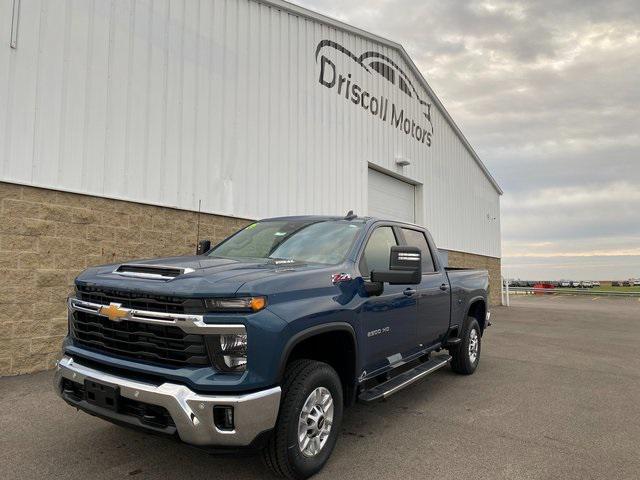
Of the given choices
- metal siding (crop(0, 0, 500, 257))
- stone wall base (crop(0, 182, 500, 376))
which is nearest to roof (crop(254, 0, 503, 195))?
metal siding (crop(0, 0, 500, 257))

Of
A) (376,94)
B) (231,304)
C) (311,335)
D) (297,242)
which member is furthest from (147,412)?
(376,94)

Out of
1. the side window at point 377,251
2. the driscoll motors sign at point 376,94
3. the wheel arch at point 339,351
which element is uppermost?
the driscoll motors sign at point 376,94

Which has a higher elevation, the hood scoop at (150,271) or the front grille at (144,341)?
the hood scoop at (150,271)

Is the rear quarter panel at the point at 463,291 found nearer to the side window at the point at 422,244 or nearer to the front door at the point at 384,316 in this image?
the side window at the point at 422,244

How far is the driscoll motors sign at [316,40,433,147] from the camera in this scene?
1119cm

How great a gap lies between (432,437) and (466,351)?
2.38 metres

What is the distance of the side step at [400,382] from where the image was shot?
12.2 feet

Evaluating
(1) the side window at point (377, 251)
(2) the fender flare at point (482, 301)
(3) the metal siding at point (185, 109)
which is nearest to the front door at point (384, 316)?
(1) the side window at point (377, 251)

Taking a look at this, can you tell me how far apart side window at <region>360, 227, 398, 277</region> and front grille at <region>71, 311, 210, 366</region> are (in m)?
1.60

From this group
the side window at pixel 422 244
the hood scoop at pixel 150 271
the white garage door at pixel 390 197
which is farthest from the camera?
the white garage door at pixel 390 197

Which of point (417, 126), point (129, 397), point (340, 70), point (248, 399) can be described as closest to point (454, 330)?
point (248, 399)

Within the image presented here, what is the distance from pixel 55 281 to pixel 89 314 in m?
3.58

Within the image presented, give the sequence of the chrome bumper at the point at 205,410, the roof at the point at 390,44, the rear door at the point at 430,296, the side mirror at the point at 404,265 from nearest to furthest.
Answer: the chrome bumper at the point at 205,410 → the side mirror at the point at 404,265 → the rear door at the point at 430,296 → the roof at the point at 390,44

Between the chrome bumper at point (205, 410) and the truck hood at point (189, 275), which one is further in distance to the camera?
the truck hood at point (189, 275)
